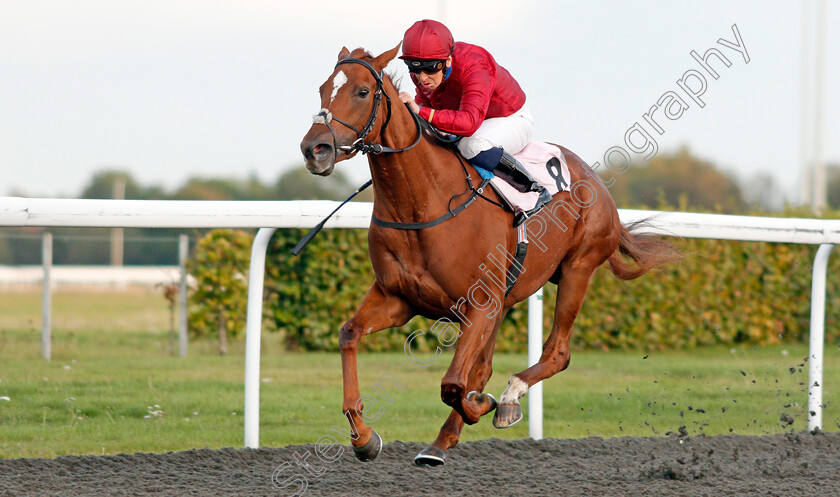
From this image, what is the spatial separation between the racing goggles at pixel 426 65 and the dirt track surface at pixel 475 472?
1653mm

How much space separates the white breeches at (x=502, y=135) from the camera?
3.65 metres

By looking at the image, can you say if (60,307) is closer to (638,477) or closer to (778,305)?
(778,305)

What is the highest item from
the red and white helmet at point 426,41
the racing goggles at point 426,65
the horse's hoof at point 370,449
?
the red and white helmet at point 426,41

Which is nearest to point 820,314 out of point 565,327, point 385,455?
point 565,327

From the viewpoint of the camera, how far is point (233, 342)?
943 centimetres

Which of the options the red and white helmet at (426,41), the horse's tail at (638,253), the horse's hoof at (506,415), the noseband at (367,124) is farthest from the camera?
the horse's tail at (638,253)

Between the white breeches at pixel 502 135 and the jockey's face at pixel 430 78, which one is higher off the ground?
the jockey's face at pixel 430 78

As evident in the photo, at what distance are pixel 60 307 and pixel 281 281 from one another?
11802mm

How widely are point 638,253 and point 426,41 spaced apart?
1969 millimetres

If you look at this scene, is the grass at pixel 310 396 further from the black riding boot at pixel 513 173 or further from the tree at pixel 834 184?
the tree at pixel 834 184

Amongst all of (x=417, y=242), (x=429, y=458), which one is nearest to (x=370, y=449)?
(x=429, y=458)

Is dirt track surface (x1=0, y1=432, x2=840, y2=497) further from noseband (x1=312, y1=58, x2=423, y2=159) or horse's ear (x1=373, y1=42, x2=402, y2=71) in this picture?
horse's ear (x1=373, y1=42, x2=402, y2=71)

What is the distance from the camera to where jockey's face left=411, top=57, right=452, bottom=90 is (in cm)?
353

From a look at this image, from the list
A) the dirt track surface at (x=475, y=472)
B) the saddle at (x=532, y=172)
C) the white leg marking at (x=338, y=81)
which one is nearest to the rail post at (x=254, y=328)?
the dirt track surface at (x=475, y=472)
